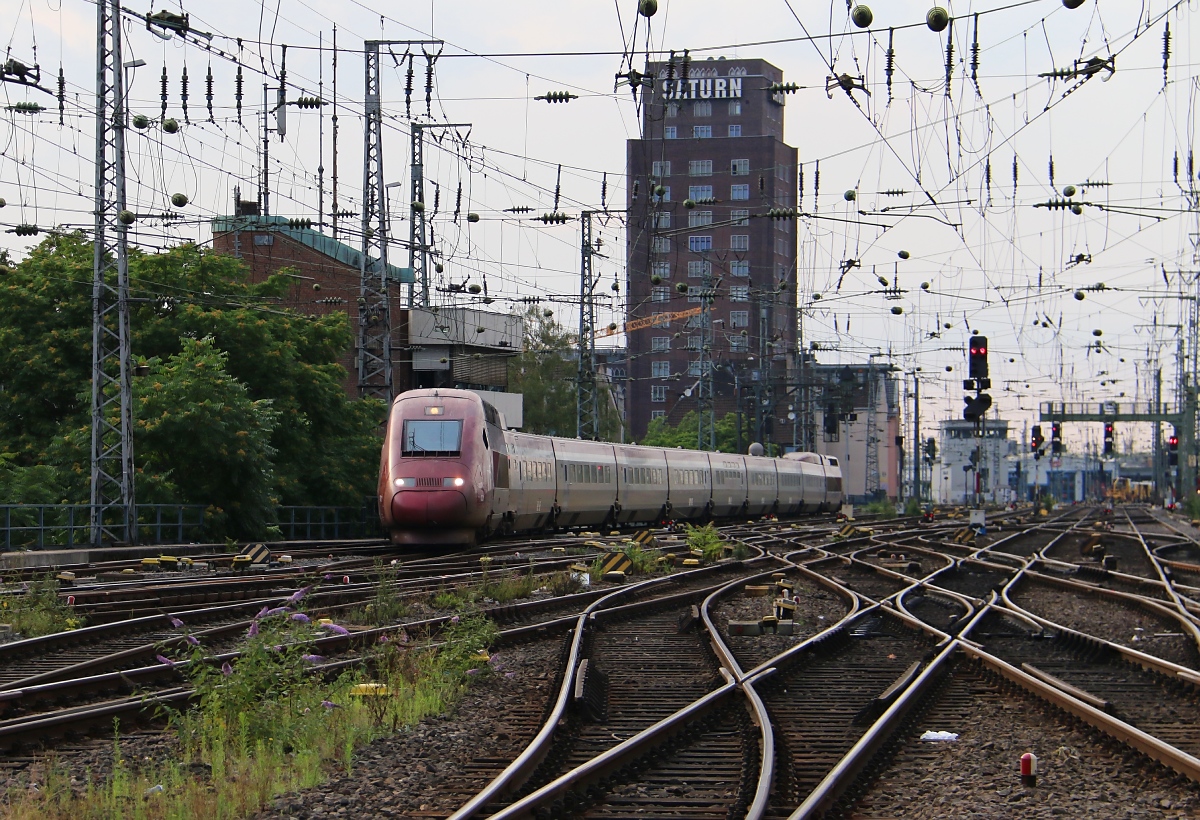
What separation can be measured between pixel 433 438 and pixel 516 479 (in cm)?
525

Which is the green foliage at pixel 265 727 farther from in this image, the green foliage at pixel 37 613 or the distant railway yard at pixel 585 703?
the green foliage at pixel 37 613

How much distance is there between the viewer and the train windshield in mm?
29328

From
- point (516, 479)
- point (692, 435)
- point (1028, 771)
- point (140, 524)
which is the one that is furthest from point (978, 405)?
point (692, 435)

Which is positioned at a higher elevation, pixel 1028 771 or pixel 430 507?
pixel 430 507

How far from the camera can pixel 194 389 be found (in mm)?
32438

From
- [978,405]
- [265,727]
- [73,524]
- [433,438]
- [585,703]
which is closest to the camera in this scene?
[265,727]

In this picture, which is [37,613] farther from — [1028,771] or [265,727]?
[1028,771]

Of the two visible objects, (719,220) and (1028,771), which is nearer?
(1028,771)

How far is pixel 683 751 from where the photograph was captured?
9.41 meters

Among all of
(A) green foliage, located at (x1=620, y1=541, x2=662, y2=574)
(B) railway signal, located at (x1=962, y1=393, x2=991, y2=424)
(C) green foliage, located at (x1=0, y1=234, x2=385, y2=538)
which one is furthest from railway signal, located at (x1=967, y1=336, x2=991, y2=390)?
(C) green foliage, located at (x1=0, y1=234, x2=385, y2=538)

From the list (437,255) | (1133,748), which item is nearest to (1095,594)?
(1133,748)

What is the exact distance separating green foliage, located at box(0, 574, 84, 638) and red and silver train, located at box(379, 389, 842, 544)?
12.0 metres

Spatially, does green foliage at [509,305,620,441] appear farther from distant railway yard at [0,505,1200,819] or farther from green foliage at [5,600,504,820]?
green foliage at [5,600,504,820]

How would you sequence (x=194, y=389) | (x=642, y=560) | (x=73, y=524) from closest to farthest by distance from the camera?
(x=642, y=560) < (x=73, y=524) < (x=194, y=389)
